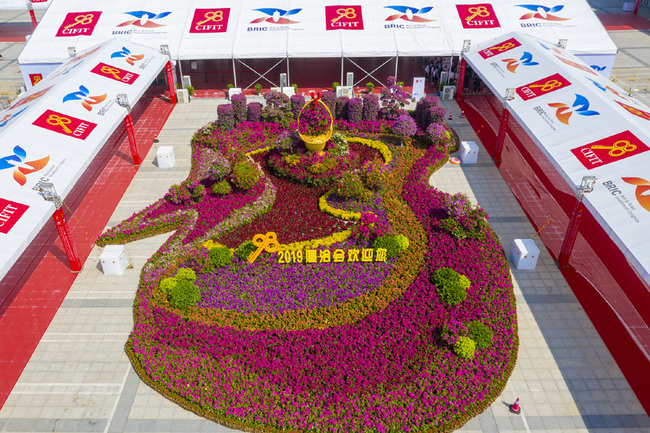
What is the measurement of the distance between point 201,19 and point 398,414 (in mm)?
32181

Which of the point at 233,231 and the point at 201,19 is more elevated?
the point at 201,19

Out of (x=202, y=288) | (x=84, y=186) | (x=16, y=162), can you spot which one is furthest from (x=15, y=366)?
(x=84, y=186)

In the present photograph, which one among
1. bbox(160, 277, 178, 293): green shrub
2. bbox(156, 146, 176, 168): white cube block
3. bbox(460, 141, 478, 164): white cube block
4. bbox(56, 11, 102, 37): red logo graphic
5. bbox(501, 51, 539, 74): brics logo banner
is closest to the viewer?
bbox(160, 277, 178, 293): green shrub

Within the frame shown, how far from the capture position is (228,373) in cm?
1736

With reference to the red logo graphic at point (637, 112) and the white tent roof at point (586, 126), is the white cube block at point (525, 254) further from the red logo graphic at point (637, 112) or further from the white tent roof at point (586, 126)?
the red logo graphic at point (637, 112)

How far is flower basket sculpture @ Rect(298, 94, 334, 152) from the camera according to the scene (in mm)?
26531

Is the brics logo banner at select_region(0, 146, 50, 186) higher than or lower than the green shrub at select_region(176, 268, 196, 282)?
higher

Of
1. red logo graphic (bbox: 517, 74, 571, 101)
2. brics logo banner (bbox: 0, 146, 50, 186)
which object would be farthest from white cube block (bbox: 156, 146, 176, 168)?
red logo graphic (bbox: 517, 74, 571, 101)

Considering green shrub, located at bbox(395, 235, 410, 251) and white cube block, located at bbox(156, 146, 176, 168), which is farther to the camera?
white cube block, located at bbox(156, 146, 176, 168)

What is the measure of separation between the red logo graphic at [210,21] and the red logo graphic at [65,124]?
14.8 meters

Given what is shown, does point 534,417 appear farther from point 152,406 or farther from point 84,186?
point 84,186

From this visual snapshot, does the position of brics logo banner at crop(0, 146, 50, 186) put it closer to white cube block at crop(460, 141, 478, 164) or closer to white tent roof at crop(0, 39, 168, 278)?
white tent roof at crop(0, 39, 168, 278)

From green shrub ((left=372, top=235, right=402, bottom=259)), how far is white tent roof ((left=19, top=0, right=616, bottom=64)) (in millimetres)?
17779

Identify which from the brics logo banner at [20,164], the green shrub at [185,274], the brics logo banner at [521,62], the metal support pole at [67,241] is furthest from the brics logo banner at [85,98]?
the brics logo banner at [521,62]
